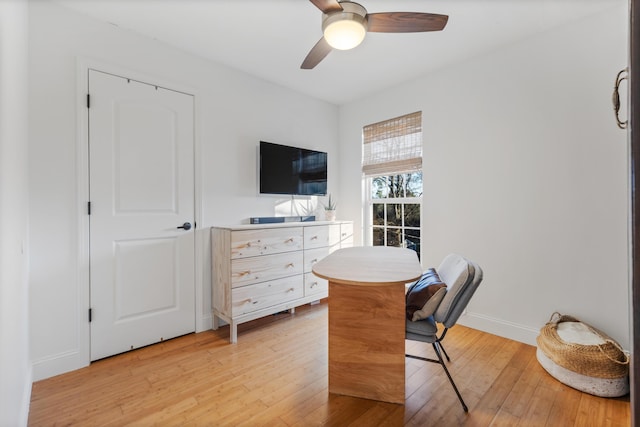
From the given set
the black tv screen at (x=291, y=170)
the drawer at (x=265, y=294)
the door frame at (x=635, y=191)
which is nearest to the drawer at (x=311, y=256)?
the drawer at (x=265, y=294)

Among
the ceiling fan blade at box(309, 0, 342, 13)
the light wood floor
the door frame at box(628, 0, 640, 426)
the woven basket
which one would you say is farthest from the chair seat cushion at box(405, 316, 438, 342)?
the ceiling fan blade at box(309, 0, 342, 13)

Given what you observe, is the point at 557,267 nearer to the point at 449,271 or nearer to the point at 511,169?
the point at 511,169

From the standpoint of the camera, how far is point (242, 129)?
3.05m

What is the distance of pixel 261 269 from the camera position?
8.80ft

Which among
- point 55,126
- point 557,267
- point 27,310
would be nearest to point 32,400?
point 27,310

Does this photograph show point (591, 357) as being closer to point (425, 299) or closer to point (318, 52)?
point (425, 299)

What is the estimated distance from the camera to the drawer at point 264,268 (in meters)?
2.54

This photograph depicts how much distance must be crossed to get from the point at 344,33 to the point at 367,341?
1.80m

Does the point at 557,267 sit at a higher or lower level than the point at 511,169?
lower

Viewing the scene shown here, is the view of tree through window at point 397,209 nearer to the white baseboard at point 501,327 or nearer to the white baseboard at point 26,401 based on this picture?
the white baseboard at point 501,327

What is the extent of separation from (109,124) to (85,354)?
1.72m

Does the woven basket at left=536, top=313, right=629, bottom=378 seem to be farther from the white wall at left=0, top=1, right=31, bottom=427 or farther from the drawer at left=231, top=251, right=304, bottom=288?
the white wall at left=0, top=1, right=31, bottom=427

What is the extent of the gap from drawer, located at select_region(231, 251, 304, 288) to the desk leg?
1066 mm

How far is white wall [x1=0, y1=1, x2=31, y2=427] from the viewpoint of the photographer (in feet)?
3.74
